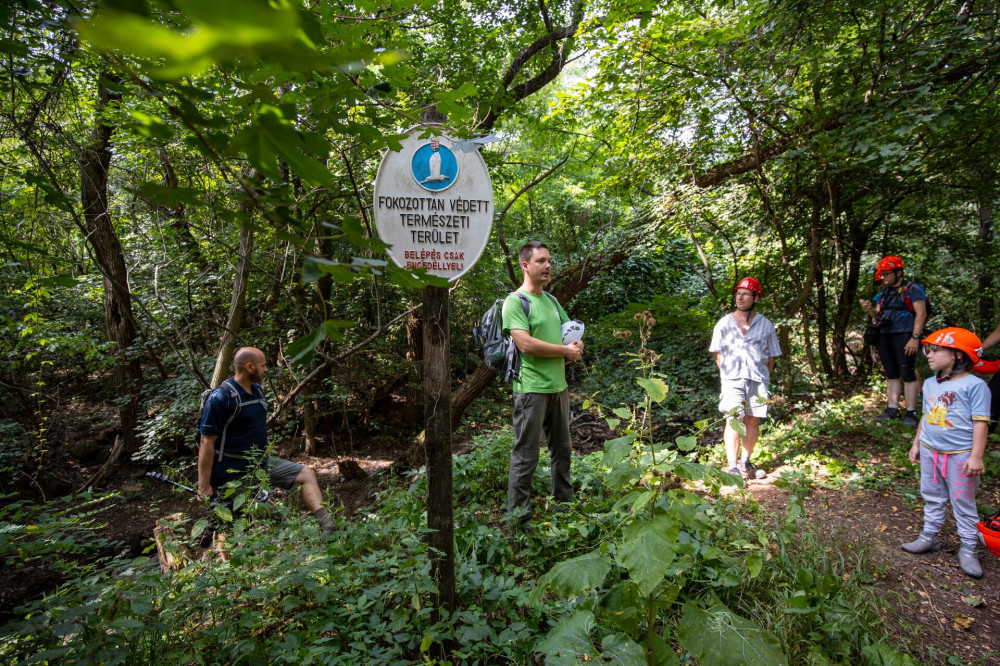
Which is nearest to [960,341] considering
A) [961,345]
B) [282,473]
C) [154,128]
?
[961,345]

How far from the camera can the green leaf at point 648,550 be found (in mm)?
1336

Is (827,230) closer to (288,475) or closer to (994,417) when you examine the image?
(994,417)

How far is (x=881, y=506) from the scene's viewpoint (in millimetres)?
3924

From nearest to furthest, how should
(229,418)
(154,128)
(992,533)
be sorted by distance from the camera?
1. (154,128)
2. (992,533)
3. (229,418)

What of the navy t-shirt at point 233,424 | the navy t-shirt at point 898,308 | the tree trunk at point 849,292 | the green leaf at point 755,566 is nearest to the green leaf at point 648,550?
the green leaf at point 755,566

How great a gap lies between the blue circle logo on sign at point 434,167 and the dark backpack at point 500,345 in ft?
3.51

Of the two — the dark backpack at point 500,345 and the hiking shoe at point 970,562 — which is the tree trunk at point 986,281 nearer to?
the hiking shoe at point 970,562

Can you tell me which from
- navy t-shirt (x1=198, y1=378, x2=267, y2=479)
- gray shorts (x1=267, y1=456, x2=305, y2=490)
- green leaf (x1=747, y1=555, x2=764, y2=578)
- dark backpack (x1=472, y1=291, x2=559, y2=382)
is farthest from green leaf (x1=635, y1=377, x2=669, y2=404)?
gray shorts (x1=267, y1=456, x2=305, y2=490)

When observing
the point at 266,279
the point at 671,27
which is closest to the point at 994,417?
the point at 671,27

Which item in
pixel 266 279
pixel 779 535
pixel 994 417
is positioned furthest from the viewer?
pixel 266 279

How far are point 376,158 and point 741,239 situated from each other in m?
5.32

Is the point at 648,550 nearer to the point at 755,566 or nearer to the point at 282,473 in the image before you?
the point at 755,566

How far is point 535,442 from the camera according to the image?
125 inches

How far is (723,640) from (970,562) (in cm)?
292
